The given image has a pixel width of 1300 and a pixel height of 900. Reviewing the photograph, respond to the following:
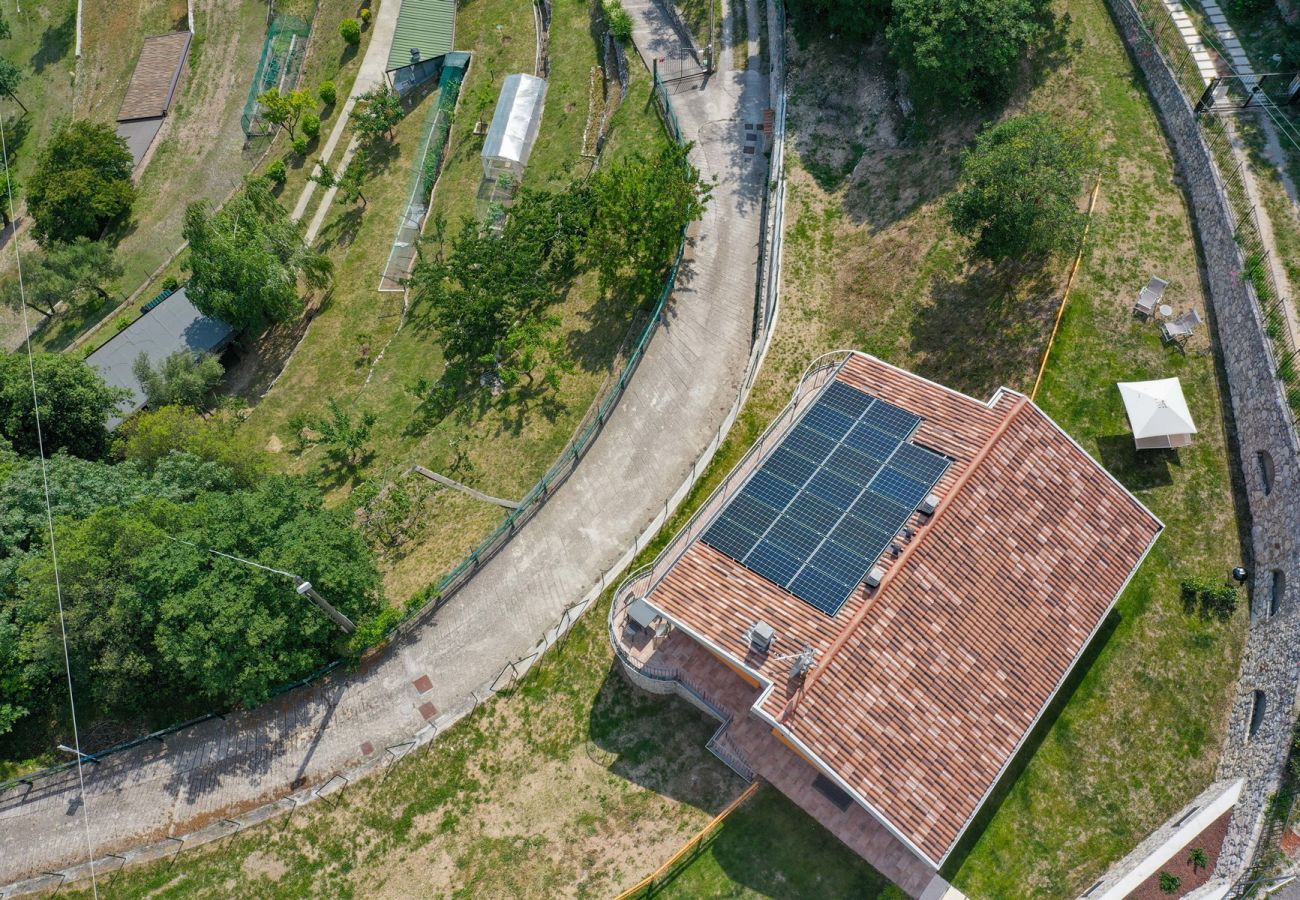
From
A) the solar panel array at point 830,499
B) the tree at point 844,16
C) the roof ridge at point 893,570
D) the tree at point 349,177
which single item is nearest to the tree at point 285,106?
the tree at point 349,177

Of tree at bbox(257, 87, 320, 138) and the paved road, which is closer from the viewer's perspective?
the paved road

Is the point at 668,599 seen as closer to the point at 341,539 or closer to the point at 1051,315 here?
the point at 341,539

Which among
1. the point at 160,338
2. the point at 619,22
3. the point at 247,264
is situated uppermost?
the point at 619,22

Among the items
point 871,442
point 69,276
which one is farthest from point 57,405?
point 871,442

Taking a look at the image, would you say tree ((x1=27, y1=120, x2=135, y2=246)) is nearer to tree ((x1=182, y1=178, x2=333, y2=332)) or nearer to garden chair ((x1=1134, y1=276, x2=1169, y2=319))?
tree ((x1=182, y1=178, x2=333, y2=332))

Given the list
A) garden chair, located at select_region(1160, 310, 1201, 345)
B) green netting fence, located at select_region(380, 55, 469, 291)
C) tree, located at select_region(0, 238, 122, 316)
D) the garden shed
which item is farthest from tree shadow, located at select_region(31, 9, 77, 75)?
garden chair, located at select_region(1160, 310, 1201, 345)

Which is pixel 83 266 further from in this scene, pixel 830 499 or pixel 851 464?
pixel 851 464

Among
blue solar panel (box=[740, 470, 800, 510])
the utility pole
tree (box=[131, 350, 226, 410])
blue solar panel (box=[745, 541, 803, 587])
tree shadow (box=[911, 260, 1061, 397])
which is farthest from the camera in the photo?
tree (box=[131, 350, 226, 410])
